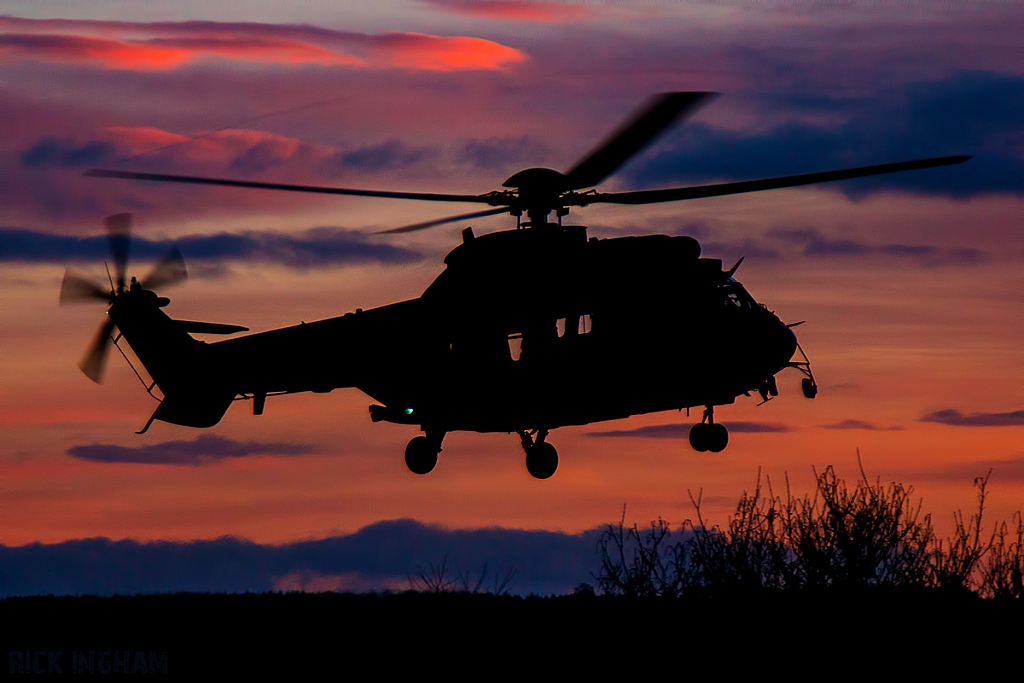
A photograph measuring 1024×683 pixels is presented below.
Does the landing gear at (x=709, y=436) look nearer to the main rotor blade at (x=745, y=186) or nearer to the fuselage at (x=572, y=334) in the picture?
the fuselage at (x=572, y=334)

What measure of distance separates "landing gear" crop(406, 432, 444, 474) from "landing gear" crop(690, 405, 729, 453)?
5115mm

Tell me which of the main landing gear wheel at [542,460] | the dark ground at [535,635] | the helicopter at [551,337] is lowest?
the dark ground at [535,635]

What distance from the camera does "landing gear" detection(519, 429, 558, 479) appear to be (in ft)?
77.8

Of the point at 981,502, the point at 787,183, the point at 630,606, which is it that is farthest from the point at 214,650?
the point at 981,502

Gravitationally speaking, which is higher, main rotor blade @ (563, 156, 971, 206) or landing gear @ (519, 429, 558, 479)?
main rotor blade @ (563, 156, 971, 206)

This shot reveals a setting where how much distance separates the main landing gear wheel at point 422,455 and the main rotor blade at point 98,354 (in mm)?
6934

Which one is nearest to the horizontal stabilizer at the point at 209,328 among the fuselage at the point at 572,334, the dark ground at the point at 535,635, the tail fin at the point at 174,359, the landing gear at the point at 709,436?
the tail fin at the point at 174,359

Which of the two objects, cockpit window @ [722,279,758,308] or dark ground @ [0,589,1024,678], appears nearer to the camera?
dark ground @ [0,589,1024,678]

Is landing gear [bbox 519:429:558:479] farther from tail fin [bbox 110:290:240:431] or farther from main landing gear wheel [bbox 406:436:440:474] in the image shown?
tail fin [bbox 110:290:240:431]

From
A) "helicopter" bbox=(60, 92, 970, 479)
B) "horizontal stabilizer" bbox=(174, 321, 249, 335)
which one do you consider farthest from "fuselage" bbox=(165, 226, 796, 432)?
"horizontal stabilizer" bbox=(174, 321, 249, 335)

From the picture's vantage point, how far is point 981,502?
22.8 meters

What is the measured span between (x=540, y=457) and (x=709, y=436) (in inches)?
128

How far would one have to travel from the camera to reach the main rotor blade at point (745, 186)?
18.6 m

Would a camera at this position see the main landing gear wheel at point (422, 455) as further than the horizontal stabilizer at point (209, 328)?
No
